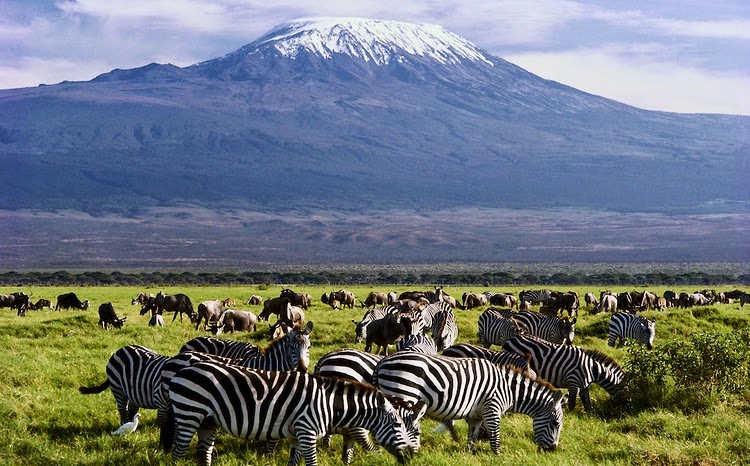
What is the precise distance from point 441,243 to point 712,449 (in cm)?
17571

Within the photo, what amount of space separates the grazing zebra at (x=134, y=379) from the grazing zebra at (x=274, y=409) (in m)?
1.93

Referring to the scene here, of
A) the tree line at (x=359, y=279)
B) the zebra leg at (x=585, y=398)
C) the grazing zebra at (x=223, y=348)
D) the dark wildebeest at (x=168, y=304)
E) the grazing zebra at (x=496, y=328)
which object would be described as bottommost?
the tree line at (x=359, y=279)

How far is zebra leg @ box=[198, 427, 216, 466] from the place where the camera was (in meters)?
10.9

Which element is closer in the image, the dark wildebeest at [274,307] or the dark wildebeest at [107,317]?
the dark wildebeest at [107,317]

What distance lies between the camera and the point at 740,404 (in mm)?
15133

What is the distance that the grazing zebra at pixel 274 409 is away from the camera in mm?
10711

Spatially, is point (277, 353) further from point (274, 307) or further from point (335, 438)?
point (274, 307)

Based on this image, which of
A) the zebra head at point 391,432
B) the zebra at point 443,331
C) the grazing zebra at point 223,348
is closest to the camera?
the zebra head at point 391,432

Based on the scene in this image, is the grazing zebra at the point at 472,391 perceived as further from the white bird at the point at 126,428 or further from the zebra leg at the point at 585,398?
the white bird at the point at 126,428

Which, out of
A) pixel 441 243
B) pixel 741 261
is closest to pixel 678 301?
pixel 741 261

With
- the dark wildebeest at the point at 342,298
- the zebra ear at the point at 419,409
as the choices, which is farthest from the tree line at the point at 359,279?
the zebra ear at the point at 419,409

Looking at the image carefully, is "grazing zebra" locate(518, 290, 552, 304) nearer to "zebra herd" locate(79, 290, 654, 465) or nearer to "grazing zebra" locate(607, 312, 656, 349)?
"grazing zebra" locate(607, 312, 656, 349)

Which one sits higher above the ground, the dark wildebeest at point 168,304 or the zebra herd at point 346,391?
the zebra herd at point 346,391

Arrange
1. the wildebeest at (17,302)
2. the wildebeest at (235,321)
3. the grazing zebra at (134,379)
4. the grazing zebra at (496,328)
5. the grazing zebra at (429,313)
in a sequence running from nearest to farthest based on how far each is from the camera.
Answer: the grazing zebra at (134,379)
the grazing zebra at (496,328)
the grazing zebra at (429,313)
the wildebeest at (235,321)
the wildebeest at (17,302)
